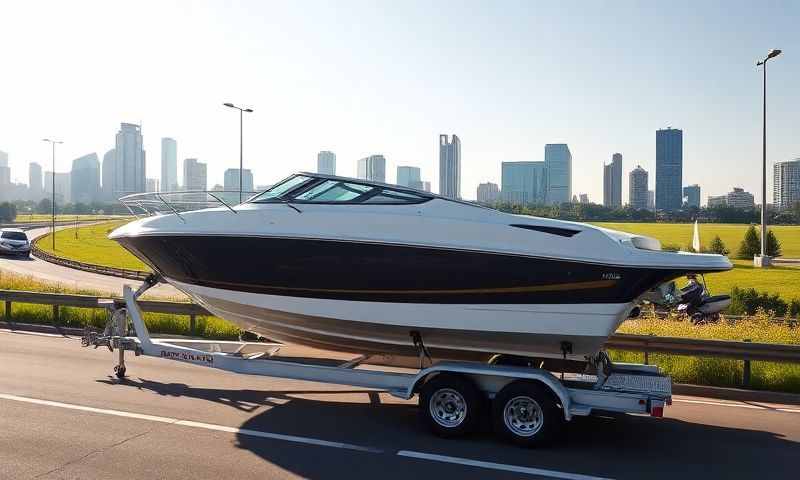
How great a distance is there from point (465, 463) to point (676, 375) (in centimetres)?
461

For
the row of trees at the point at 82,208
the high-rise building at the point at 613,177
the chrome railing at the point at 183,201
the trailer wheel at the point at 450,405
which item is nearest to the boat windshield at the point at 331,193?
the chrome railing at the point at 183,201

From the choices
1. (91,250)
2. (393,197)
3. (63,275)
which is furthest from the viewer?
(91,250)

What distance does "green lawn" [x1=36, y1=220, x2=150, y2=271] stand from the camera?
48344 mm

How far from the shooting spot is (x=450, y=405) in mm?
7070

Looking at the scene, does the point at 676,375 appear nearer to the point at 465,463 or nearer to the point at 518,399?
the point at 518,399

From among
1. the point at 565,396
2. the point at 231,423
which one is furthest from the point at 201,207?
the point at 565,396

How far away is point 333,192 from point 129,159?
196839mm

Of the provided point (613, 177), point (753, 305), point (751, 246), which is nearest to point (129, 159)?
point (613, 177)

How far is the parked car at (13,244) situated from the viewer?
4762 cm

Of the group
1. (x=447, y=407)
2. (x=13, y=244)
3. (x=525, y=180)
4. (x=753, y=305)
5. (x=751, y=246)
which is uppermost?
(x=525, y=180)

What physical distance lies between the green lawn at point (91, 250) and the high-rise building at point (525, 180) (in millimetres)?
26734

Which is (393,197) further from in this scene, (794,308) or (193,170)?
(193,170)

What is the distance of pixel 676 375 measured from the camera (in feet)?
31.3

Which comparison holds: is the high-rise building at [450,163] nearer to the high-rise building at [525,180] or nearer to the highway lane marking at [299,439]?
the high-rise building at [525,180]
